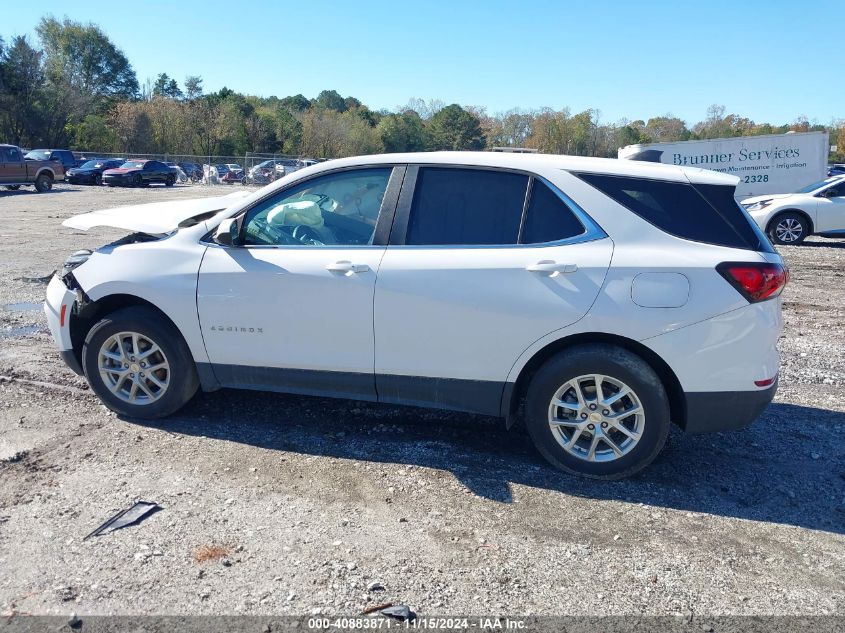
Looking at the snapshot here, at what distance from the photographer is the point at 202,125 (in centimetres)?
6431

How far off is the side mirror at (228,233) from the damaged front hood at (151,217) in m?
0.53

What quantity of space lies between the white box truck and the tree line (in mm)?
27426

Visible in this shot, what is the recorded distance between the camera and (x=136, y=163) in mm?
39812

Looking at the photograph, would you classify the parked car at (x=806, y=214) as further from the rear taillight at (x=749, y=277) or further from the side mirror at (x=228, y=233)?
the side mirror at (x=228, y=233)

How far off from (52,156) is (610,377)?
39.1m

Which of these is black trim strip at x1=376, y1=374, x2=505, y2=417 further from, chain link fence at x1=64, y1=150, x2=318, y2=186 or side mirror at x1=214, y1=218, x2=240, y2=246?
chain link fence at x1=64, y1=150, x2=318, y2=186

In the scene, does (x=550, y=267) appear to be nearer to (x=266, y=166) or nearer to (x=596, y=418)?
(x=596, y=418)

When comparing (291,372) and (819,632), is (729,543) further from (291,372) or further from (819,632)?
(291,372)

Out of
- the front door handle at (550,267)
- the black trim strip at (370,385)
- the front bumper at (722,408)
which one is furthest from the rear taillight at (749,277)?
the black trim strip at (370,385)

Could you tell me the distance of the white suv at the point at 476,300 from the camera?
3963mm

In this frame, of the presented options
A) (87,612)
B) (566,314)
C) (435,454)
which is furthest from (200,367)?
(566,314)

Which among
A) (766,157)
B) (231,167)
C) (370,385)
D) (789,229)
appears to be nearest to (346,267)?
(370,385)

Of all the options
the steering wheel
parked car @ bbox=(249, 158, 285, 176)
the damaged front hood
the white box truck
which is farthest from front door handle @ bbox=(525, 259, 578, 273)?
parked car @ bbox=(249, 158, 285, 176)

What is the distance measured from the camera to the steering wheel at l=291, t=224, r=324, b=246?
15.1ft
